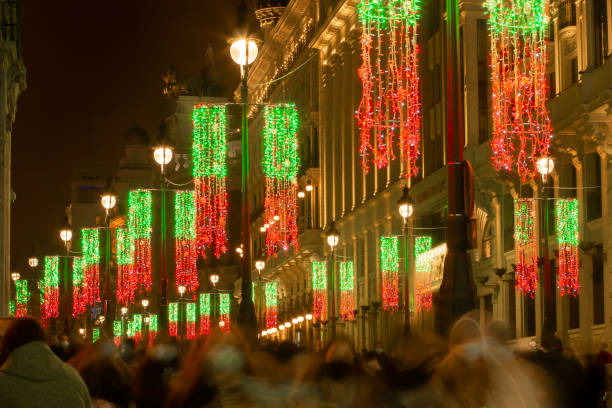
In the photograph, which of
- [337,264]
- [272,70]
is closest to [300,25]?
[272,70]

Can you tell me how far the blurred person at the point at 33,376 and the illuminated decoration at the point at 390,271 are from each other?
1639 inches

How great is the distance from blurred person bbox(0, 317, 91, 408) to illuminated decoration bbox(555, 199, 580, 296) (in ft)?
88.4

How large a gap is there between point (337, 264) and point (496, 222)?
23.5 m

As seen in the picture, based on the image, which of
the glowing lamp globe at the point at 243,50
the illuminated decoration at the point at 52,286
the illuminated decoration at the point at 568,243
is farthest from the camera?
the illuminated decoration at the point at 52,286

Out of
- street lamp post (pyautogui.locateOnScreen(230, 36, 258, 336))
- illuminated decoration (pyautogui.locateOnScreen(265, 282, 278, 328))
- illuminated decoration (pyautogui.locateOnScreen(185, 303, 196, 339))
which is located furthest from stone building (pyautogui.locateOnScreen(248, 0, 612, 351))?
illuminated decoration (pyautogui.locateOnScreen(185, 303, 196, 339))

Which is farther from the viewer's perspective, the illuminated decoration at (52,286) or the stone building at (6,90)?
the illuminated decoration at (52,286)

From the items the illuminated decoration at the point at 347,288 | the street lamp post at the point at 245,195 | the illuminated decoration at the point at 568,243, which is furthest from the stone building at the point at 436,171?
the street lamp post at the point at 245,195

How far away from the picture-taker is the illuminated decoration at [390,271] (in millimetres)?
49188

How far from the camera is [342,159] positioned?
64.3 m

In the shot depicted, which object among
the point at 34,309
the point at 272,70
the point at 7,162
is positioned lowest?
the point at 34,309

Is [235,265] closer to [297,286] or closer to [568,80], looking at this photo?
[297,286]

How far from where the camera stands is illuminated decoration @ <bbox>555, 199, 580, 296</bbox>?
33250 mm

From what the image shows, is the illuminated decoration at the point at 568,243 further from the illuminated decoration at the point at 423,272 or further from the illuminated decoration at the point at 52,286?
the illuminated decoration at the point at 52,286

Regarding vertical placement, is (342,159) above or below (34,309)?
above
